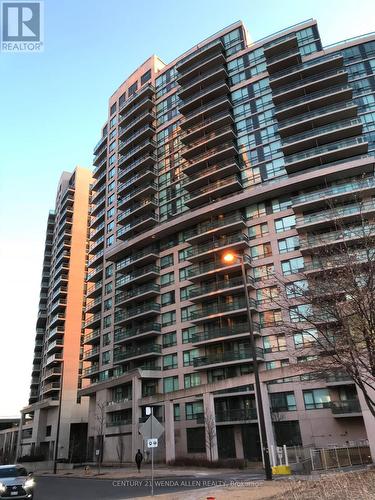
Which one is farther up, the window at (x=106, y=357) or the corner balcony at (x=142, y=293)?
the corner balcony at (x=142, y=293)

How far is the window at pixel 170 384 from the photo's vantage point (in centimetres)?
4959

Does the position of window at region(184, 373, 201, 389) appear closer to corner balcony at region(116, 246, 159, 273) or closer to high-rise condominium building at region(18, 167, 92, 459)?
corner balcony at region(116, 246, 159, 273)

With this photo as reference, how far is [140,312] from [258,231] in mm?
19213

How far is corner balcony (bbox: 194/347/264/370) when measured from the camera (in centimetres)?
4409

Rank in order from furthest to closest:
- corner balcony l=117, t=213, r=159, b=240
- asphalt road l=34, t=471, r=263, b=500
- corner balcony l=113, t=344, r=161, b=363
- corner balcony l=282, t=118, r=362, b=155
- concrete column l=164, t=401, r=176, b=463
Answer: corner balcony l=117, t=213, r=159, b=240
corner balcony l=113, t=344, r=161, b=363
corner balcony l=282, t=118, r=362, b=155
concrete column l=164, t=401, r=176, b=463
asphalt road l=34, t=471, r=263, b=500

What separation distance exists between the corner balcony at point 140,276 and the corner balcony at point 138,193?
11169mm

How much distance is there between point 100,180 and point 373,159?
48662 mm

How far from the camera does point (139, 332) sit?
5441 cm

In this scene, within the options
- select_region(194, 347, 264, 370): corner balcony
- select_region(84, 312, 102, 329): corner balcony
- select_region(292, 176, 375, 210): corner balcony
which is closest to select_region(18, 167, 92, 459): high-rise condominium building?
select_region(84, 312, 102, 329): corner balcony

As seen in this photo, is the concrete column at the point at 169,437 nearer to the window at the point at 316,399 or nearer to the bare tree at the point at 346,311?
the window at the point at 316,399

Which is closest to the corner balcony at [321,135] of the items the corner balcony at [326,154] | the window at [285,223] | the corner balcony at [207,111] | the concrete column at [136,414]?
the corner balcony at [326,154]

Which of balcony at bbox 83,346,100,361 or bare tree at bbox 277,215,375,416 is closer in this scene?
bare tree at bbox 277,215,375,416

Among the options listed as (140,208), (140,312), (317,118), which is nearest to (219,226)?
(140,208)

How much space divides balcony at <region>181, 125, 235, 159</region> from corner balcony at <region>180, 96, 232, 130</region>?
112 inches
